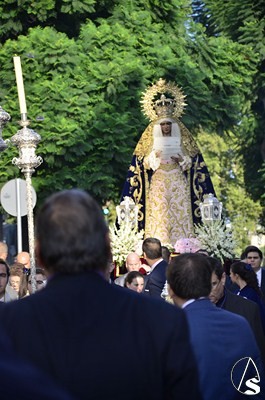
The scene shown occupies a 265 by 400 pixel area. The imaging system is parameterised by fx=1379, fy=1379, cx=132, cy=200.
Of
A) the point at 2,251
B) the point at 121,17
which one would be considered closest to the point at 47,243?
the point at 2,251

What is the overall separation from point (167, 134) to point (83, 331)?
2198cm

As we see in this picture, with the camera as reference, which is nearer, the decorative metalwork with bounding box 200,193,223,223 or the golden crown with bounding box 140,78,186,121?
the decorative metalwork with bounding box 200,193,223,223

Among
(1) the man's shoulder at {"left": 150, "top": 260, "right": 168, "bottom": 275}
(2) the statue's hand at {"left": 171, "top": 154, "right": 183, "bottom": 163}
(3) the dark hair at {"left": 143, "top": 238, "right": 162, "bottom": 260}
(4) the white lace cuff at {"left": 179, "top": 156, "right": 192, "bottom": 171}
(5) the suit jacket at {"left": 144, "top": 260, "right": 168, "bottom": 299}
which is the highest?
(2) the statue's hand at {"left": 171, "top": 154, "right": 183, "bottom": 163}

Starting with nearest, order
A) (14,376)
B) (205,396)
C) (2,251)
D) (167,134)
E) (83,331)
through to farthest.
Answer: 1. (14,376)
2. (83,331)
3. (205,396)
4. (2,251)
5. (167,134)

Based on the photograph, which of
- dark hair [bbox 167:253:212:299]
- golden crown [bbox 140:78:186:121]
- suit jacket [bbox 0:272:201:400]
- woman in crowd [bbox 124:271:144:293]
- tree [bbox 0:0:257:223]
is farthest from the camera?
tree [bbox 0:0:257:223]

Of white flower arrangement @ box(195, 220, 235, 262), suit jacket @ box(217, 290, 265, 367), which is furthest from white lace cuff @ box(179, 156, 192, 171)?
suit jacket @ box(217, 290, 265, 367)

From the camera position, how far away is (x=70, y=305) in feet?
13.3

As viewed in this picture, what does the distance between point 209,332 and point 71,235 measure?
1.97m

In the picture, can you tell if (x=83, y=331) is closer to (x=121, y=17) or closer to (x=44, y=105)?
(x=44, y=105)

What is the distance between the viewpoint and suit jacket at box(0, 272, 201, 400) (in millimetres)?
4000

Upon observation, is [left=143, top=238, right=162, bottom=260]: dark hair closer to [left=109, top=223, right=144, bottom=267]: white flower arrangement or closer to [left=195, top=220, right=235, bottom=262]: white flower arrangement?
[left=195, top=220, right=235, bottom=262]: white flower arrangement

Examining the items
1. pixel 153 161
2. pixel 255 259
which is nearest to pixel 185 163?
pixel 153 161

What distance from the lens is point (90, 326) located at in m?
4.03

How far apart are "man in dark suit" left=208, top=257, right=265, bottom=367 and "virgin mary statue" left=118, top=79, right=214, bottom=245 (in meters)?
16.3
